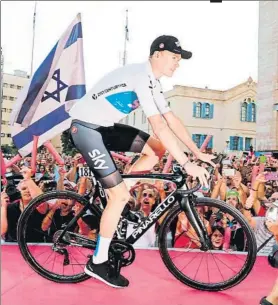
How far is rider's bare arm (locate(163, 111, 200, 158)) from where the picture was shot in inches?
84.4

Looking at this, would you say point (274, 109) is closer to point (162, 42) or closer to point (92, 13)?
point (162, 42)

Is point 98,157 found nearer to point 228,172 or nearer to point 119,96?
point 119,96

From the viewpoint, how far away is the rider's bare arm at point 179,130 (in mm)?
2143

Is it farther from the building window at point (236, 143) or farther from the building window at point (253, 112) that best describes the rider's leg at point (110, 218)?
the building window at point (253, 112)

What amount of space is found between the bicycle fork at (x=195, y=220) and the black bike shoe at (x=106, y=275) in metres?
0.46

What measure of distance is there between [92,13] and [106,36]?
183mm

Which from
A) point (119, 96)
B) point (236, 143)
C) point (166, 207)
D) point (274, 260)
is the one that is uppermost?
point (119, 96)

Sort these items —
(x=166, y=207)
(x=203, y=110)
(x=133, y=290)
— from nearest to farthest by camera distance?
(x=133, y=290) → (x=166, y=207) → (x=203, y=110)

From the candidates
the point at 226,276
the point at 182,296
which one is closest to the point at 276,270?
the point at 226,276

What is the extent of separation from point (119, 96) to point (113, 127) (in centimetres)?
17

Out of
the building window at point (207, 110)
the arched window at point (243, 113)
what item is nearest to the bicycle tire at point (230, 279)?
the building window at point (207, 110)

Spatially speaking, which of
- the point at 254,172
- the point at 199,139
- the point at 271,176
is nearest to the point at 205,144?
the point at 199,139

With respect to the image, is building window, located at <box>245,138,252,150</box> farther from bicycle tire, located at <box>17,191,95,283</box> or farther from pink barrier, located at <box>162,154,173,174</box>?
bicycle tire, located at <box>17,191,95,283</box>

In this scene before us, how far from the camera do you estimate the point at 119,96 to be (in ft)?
6.66
